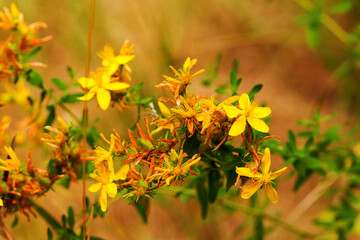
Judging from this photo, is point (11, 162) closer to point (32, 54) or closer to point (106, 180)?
point (106, 180)

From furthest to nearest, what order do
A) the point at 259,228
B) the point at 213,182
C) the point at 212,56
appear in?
1. the point at 212,56
2. the point at 259,228
3. the point at 213,182

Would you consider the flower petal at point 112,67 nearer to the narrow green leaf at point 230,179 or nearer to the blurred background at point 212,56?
the narrow green leaf at point 230,179

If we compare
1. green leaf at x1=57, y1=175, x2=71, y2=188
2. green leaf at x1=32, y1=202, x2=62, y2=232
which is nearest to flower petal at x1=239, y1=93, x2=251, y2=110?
green leaf at x1=57, y1=175, x2=71, y2=188

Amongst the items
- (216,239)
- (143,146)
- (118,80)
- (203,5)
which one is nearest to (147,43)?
(203,5)

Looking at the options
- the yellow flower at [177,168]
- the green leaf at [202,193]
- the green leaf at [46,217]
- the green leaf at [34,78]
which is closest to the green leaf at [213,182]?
the green leaf at [202,193]

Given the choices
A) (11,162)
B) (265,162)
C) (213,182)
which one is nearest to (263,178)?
(265,162)

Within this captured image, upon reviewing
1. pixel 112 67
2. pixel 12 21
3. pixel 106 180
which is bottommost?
pixel 106 180

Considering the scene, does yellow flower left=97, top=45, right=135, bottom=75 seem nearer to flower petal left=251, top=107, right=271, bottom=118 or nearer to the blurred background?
flower petal left=251, top=107, right=271, bottom=118
